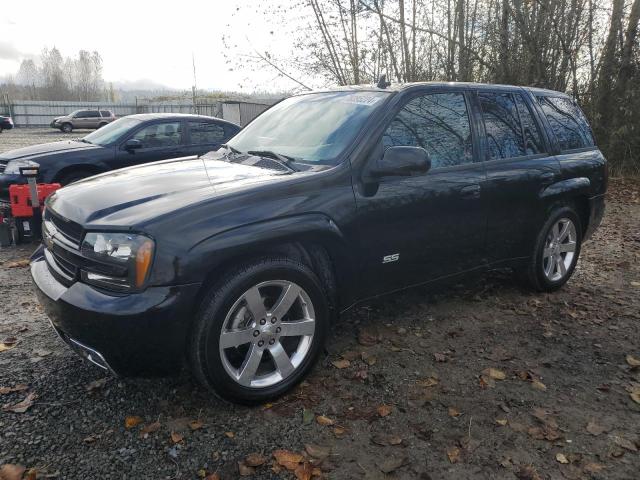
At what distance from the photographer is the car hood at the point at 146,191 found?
2562 millimetres

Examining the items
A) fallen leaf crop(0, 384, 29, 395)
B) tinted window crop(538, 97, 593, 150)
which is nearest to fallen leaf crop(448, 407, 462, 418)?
fallen leaf crop(0, 384, 29, 395)

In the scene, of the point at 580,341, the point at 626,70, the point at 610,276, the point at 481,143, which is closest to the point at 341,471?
the point at 580,341

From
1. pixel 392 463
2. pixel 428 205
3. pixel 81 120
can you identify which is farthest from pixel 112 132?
pixel 81 120

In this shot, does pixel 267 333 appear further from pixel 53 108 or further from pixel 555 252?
pixel 53 108

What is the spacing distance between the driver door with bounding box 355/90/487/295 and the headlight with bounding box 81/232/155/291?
1344mm

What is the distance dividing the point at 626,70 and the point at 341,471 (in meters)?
13.9

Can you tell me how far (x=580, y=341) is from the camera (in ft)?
12.5

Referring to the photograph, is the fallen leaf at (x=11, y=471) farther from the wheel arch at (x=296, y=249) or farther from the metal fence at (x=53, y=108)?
the metal fence at (x=53, y=108)

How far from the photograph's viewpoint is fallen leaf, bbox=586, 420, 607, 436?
2.69m

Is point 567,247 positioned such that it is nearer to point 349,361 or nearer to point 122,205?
point 349,361

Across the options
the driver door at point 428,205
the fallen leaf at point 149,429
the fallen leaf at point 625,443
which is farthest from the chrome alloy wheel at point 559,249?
the fallen leaf at point 149,429

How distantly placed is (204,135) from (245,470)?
6.71m

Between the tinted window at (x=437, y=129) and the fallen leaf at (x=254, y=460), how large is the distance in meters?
2.03

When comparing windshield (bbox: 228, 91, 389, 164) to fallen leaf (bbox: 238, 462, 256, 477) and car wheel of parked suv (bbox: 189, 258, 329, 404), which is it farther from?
fallen leaf (bbox: 238, 462, 256, 477)
